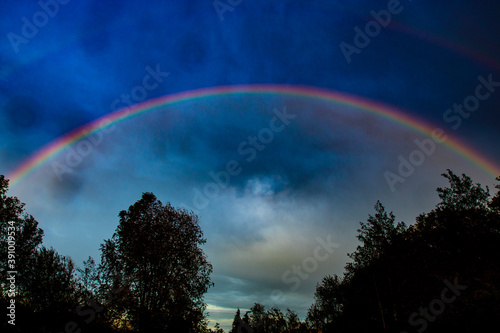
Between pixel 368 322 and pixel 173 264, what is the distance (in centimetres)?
5806

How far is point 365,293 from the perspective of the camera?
68.0 m

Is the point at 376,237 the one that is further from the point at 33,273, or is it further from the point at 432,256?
the point at 33,273

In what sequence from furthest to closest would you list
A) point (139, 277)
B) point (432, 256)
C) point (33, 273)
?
point (432, 256)
point (33, 273)
point (139, 277)

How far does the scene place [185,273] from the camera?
31.5 metres

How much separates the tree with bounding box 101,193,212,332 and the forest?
0.11 m

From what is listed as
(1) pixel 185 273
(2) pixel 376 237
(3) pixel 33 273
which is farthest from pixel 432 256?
(3) pixel 33 273

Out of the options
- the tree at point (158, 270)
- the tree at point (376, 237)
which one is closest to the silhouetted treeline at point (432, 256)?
the tree at point (376, 237)

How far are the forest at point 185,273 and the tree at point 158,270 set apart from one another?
4.4 inches

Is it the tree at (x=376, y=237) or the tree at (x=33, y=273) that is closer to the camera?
the tree at (x=33, y=273)

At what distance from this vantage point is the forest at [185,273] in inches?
1176

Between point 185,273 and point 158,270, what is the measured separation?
3072 millimetres

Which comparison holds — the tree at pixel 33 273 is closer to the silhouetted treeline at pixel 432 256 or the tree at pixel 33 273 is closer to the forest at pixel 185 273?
the forest at pixel 185 273

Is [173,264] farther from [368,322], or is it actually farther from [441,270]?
[368,322]

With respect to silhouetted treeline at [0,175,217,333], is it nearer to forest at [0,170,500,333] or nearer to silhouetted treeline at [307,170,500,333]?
forest at [0,170,500,333]
